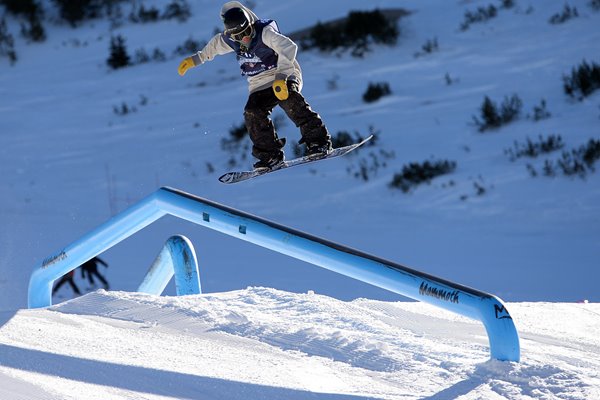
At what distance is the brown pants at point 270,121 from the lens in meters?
5.49

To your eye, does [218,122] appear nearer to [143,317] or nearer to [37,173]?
[37,173]

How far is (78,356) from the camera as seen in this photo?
150 inches

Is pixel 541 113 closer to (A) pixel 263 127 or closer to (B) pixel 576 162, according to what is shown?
(B) pixel 576 162

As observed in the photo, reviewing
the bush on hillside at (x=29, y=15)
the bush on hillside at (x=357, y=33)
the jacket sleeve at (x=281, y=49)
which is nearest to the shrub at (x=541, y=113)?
the bush on hillside at (x=357, y=33)

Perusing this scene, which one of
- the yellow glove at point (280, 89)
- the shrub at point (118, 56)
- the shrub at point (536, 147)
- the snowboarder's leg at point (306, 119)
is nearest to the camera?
the yellow glove at point (280, 89)

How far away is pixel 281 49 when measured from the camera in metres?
5.18

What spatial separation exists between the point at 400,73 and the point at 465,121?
92.2 inches

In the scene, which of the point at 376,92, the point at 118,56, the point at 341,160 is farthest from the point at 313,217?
the point at 118,56

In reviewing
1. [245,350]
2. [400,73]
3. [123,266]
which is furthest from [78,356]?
[400,73]

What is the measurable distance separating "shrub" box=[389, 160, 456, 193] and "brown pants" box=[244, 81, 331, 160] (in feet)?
21.6

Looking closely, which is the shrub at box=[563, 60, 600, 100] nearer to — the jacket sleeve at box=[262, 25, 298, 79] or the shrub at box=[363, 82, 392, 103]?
the shrub at box=[363, 82, 392, 103]

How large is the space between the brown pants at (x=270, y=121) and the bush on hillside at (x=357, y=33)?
10979 millimetres

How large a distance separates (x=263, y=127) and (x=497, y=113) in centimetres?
802

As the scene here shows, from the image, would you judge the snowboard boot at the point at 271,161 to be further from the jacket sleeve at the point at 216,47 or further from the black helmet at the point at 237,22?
the black helmet at the point at 237,22
